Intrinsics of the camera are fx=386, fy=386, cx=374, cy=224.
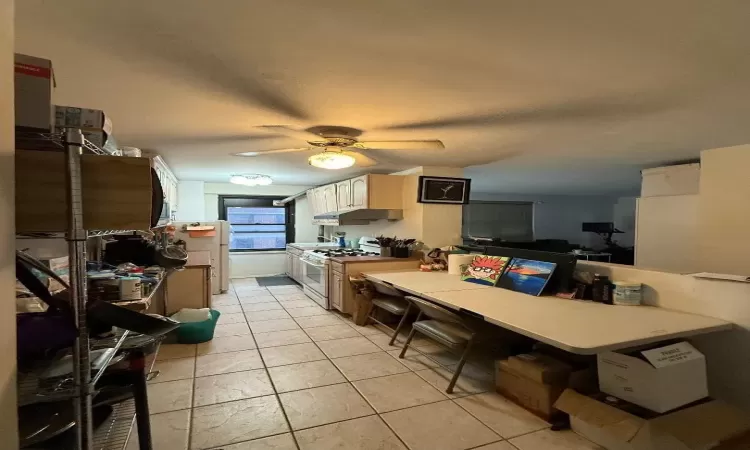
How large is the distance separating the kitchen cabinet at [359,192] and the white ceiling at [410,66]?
1.84 meters

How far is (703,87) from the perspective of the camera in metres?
1.90

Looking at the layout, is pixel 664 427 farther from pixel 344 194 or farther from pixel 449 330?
pixel 344 194

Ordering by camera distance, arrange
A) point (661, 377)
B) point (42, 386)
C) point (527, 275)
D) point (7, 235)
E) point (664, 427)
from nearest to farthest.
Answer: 1. point (7, 235)
2. point (42, 386)
3. point (664, 427)
4. point (661, 377)
5. point (527, 275)


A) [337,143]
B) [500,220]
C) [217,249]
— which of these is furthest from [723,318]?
[500,220]

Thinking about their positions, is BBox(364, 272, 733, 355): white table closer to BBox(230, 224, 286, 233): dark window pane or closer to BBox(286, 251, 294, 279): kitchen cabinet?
BBox(286, 251, 294, 279): kitchen cabinet

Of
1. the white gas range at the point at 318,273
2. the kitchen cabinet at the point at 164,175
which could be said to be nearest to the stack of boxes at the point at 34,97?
the kitchen cabinet at the point at 164,175

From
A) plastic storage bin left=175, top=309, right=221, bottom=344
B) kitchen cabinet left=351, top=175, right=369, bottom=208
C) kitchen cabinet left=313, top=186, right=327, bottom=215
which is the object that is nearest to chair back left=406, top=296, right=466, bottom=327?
plastic storage bin left=175, top=309, right=221, bottom=344

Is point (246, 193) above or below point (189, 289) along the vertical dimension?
above

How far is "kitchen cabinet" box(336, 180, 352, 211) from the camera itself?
214 inches

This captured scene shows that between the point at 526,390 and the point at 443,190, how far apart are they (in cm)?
273

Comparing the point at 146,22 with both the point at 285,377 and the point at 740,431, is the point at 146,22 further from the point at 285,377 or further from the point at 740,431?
the point at 740,431

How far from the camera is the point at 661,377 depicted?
1.96m

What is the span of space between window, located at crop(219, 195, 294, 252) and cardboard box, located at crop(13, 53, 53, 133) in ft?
21.5

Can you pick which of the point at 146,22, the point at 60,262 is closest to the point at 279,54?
the point at 146,22
